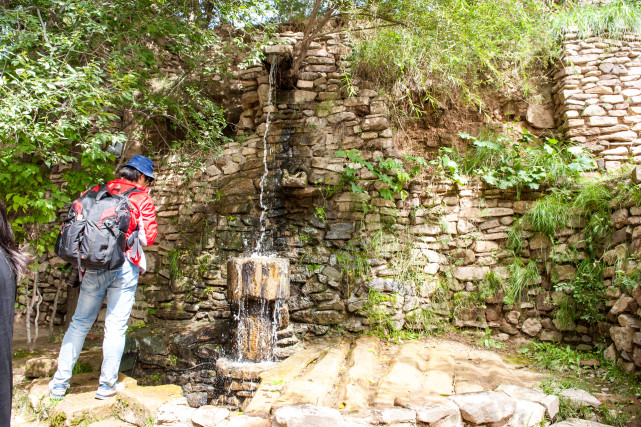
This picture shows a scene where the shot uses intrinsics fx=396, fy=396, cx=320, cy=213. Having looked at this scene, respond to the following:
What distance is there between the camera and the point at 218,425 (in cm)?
235

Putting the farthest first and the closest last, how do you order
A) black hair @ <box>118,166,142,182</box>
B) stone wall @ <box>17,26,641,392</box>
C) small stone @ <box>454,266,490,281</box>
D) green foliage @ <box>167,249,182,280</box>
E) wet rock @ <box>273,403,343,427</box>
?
green foliage @ <box>167,249,182,280</box> < small stone @ <box>454,266,490,281</box> < stone wall @ <box>17,26,641,392</box> < black hair @ <box>118,166,142,182</box> < wet rock @ <box>273,403,343,427</box>

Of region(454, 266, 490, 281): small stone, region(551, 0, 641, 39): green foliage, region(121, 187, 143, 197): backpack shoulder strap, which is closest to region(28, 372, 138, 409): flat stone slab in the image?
region(121, 187, 143, 197): backpack shoulder strap

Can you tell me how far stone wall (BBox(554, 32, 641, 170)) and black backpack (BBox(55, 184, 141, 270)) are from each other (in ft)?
16.2

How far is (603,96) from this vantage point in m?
4.73

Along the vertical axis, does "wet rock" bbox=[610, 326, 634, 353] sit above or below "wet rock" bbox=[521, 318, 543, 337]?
above

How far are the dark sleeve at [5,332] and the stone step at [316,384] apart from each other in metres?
1.68

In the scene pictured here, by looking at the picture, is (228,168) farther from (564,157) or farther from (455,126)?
(564,157)

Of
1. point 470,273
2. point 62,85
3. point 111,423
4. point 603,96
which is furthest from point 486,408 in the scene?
point 603,96

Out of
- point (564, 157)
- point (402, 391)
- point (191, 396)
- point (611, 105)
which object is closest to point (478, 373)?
point (402, 391)

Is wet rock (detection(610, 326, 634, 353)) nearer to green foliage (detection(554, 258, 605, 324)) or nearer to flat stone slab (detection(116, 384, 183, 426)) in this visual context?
green foliage (detection(554, 258, 605, 324))

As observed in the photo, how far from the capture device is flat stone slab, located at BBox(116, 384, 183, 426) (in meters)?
2.59

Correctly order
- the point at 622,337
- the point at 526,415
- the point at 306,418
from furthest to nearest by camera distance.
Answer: the point at 622,337, the point at 526,415, the point at 306,418

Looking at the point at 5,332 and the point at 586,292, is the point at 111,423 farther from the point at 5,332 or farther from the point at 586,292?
the point at 586,292

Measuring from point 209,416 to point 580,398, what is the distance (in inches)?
98.8
